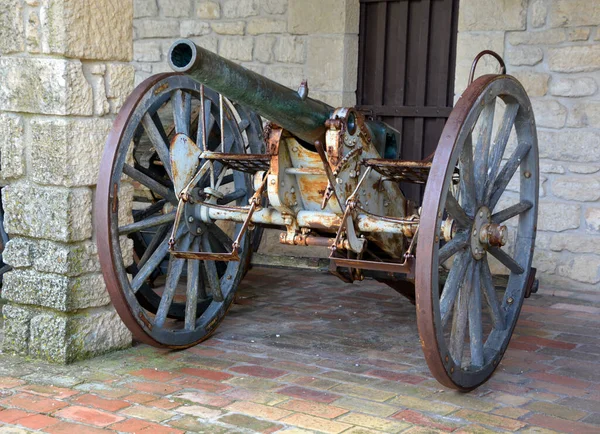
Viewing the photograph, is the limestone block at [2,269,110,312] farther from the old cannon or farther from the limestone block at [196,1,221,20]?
the limestone block at [196,1,221,20]

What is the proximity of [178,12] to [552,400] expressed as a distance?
4370 millimetres

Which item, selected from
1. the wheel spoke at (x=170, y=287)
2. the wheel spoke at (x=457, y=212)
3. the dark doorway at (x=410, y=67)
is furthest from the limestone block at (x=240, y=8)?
the wheel spoke at (x=457, y=212)

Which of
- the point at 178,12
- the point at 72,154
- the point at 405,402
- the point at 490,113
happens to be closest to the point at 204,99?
the point at 72,154

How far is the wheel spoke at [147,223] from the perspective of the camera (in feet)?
13.4

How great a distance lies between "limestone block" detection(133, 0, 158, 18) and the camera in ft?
23.0

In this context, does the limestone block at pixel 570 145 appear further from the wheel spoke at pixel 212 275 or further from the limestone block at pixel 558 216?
the wheel spoke at pixel 212 275

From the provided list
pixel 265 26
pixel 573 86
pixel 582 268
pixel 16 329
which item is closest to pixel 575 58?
pixel 573 86

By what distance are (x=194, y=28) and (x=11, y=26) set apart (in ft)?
9.32

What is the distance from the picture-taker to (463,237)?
379cm

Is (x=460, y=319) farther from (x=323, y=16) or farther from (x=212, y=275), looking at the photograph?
(x=323, y=16)

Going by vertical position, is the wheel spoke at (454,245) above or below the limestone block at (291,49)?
below

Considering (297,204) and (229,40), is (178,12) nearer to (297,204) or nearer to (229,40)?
(229,40)

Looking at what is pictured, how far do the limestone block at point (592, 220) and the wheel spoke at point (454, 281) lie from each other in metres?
2.11

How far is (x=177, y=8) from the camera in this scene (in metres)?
6.91
